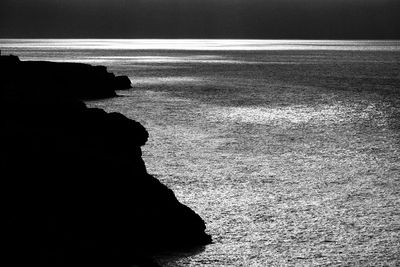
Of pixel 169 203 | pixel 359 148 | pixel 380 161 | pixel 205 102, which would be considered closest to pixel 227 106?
pixel 205 102

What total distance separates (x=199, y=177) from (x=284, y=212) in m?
3.02

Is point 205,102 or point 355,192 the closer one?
point 355,192

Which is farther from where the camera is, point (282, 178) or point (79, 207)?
point (282, 178)

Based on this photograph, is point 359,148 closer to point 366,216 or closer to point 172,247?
point 366,216

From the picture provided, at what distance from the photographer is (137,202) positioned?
24.0 feet

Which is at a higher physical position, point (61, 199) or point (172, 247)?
point (61, 199)

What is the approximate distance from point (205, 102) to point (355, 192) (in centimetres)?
1951

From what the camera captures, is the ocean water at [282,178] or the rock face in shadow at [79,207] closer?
the rock face in shadow at [79,207]

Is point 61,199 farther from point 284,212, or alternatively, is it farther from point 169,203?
point 284,212

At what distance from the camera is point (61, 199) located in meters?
6.68

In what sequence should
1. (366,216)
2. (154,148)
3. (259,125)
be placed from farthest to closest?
(259,125) < (154,148) < (366,216)

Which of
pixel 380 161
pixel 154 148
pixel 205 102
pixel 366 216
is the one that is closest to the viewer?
pixel 366 216

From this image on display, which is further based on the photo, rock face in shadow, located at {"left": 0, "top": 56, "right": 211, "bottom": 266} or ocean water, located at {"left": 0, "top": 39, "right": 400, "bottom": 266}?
ocean water, located at {"left": 0, "top": 39, "right": 400, "bottom": 266}

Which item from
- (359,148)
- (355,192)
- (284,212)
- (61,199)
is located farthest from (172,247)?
(359,148)
